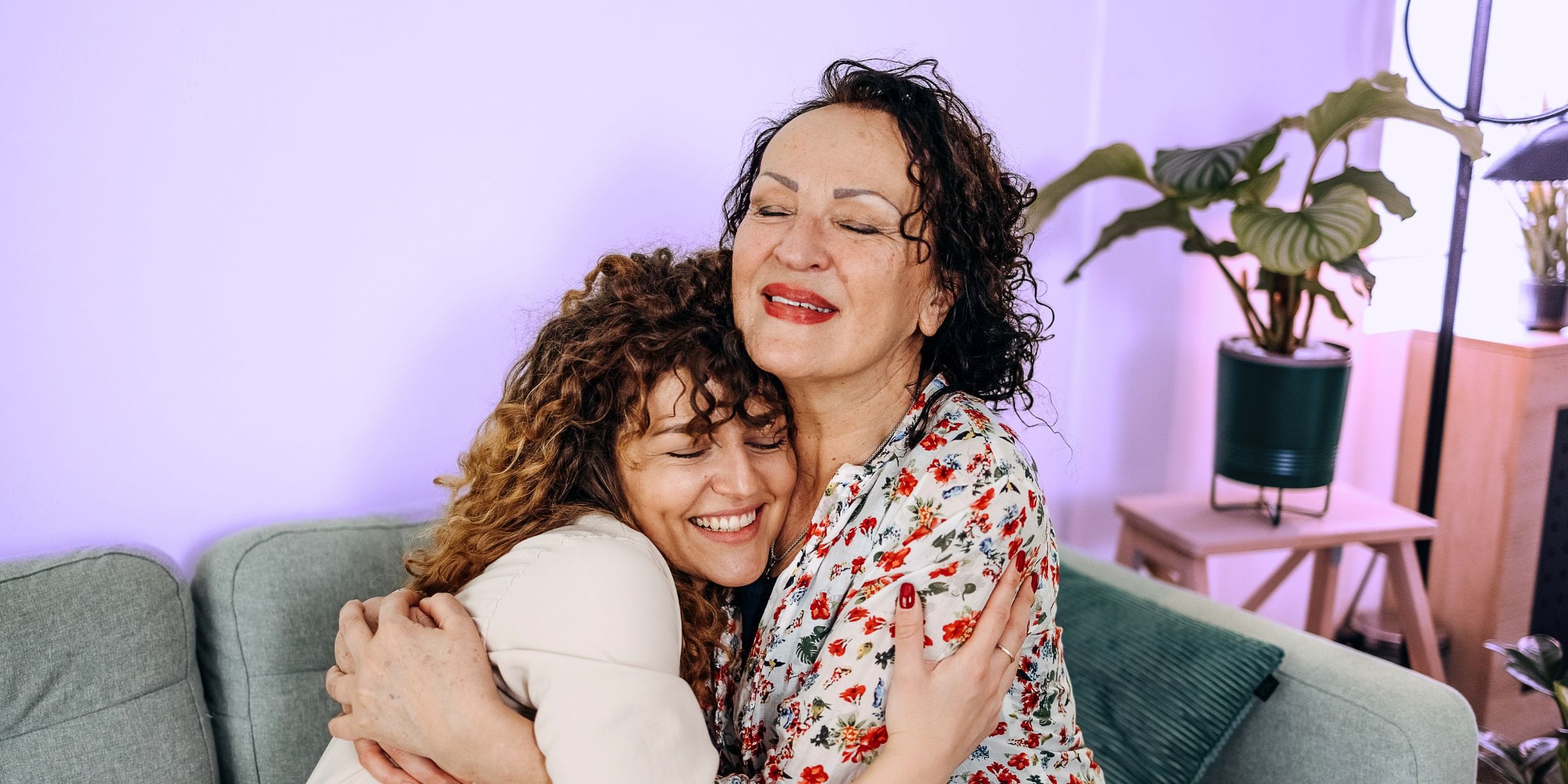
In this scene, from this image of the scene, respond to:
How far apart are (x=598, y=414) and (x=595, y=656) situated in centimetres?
33

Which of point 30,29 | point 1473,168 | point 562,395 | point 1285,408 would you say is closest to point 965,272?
point 562,395

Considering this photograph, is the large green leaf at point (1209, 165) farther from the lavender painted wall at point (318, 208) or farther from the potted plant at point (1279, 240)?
the lavender painted wall at point (318, 208)

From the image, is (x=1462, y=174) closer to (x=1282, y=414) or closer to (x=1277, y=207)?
(x=1277, y=207)

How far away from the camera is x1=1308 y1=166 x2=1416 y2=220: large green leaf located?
77.9 inches

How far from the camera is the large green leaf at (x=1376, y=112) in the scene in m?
1.93

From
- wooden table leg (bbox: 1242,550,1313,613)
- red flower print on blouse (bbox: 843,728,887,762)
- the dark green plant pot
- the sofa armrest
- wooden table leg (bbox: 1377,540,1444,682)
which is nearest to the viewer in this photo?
red flower print on blouse (bbox: 843,728,887,762)

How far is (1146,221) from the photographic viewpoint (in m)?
2.16

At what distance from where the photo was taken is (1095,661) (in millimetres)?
1749

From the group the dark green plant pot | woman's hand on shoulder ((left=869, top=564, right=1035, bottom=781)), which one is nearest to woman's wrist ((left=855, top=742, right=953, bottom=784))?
woman's hand on shoulder ((left=869, top=564, right=1035, bottom=781))

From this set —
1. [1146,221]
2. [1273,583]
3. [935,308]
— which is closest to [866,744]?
[935,308]

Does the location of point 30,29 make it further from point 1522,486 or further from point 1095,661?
point 1522,486

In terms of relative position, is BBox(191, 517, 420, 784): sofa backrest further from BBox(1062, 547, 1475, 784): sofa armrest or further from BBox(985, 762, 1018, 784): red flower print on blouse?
BBox(1062, 547, 1475, 784): sofa armrest

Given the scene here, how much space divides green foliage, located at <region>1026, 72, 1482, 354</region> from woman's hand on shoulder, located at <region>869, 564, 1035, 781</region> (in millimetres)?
884

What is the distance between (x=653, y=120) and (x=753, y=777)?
3.71ft
